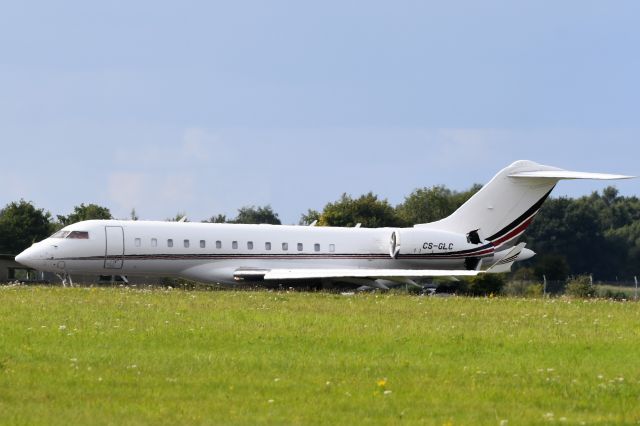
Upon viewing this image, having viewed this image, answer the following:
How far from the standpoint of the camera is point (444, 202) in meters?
96.9

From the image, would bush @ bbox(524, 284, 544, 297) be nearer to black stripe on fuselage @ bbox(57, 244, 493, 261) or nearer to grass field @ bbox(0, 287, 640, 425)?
black stripe on fuselage @ bbox(57, 244, 493, 261)

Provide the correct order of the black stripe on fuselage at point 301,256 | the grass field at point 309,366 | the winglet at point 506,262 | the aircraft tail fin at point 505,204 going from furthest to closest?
the aircraft tail fin at point 505,204 < the black stripe on fuselage at point 301,256 < the winglet at point 506,262 < the grass field at point 309,366

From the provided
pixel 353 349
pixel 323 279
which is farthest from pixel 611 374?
pixel 323 279

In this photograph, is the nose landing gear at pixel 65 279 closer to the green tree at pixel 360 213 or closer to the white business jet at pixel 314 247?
the white business jet at pixel 314 247

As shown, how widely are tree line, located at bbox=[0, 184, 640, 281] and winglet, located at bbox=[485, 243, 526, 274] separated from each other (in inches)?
1647

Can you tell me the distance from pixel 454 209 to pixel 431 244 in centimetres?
5267

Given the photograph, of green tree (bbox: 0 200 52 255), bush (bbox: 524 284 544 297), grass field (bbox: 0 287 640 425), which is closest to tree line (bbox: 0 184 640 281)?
green tree (bbox: 0 200 52 255)

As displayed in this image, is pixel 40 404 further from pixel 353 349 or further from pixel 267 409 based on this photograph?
pixel 353 349

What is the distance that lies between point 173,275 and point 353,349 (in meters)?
22.5

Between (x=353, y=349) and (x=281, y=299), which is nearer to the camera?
(x=353, y=349)

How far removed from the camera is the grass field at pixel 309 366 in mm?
11852

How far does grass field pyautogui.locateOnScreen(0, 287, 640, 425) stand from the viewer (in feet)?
38.9

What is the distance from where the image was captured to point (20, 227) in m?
80.8

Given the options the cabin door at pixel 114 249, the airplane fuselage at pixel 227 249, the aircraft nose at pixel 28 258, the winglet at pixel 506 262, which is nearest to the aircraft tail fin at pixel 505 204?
the airplane fuselage at pixel 227 249
